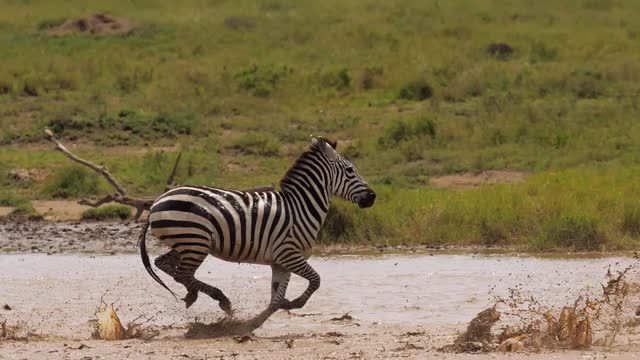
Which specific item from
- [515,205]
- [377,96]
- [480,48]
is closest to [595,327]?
[515,205]

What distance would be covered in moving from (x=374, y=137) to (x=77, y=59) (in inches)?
396

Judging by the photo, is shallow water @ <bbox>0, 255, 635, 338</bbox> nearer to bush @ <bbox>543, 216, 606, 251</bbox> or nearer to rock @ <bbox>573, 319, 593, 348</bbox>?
bush @ <bbox>543, 216, 606, 251</bbox>

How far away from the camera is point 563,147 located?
766 inches

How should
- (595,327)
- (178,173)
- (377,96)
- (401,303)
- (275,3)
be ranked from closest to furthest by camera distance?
1. (595,327)
2. (401,303)
3. (178,173)
4. (377,96)
5. (275,3)

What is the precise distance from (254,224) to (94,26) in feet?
81.4

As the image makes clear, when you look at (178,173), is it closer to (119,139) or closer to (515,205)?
(119,139)

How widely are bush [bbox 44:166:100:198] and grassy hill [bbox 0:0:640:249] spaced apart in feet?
0.18

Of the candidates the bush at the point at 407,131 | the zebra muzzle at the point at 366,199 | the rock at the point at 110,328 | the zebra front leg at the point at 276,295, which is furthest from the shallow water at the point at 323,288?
the bush at the point at 407,131

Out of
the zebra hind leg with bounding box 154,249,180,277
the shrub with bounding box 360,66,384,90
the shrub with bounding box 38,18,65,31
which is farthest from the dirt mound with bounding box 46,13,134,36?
the zebra hind leg with bounding box 154,249,180,277

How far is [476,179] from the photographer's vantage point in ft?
59.5

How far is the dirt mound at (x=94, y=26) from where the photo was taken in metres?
32.9

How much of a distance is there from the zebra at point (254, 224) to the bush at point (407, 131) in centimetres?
993

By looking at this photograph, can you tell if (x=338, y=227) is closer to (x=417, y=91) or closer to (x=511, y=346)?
(x=511, y=346)

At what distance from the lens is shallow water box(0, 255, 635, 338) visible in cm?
1041
